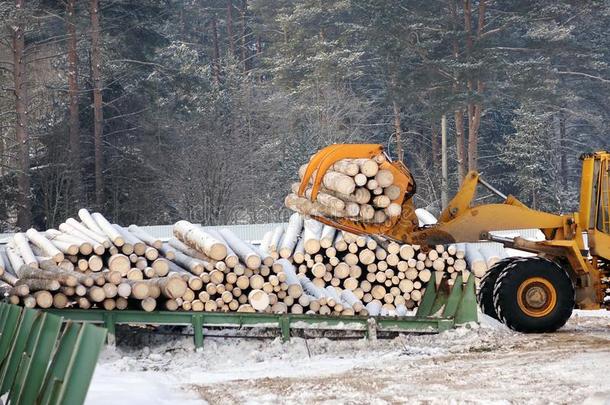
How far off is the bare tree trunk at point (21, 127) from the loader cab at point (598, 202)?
23.7 meters

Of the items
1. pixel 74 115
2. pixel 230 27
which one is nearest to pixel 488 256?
pixel 74 115

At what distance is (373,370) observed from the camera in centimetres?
1209

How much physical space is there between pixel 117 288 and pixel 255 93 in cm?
4060

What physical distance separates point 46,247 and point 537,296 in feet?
23.4

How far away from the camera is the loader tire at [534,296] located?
14.4 metres

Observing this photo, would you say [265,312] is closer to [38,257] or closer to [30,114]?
Answer: [38,257]

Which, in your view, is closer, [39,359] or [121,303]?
[39,359]

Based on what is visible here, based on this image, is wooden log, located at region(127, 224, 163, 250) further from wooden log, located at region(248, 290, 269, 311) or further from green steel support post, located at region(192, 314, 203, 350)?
green steel support post, located at region(192, 314, 203, 350)

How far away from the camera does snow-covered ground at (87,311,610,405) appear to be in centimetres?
1037

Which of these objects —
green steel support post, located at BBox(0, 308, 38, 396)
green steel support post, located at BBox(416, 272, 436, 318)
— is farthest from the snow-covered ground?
green steel support post, located at BBox(416, 272, 436, 318)

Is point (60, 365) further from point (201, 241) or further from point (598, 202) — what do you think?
point (598, 202)

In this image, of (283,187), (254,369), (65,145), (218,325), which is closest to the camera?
(254,369)

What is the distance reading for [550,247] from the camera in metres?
15.0

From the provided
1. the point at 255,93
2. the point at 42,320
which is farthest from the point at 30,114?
the point at 42,320
